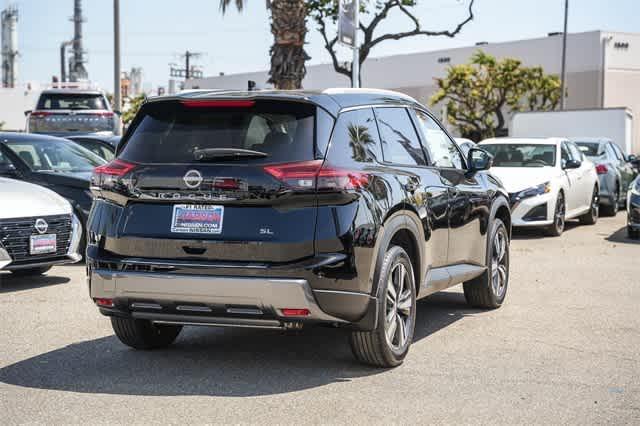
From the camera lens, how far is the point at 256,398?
5.87 m

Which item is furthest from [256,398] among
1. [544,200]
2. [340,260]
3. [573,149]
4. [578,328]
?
[573,149]

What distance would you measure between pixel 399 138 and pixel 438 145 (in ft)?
2.90

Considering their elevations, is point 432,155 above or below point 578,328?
above

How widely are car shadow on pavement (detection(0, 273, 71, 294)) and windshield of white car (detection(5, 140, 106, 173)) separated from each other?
71.4 inches

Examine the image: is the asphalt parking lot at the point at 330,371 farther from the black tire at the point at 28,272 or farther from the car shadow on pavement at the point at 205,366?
the black tire at the point at 28,272

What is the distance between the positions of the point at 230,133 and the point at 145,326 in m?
1.72

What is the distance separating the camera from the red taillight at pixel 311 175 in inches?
235

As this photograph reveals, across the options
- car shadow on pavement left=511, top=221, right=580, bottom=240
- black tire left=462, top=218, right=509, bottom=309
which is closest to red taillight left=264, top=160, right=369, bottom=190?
black tire left=462, top=218, right=509, bottom=309

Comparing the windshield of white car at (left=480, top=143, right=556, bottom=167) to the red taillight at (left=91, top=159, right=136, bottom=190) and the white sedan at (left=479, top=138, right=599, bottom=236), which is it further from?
the red taillight at (left=91, top=159, right=136, bottom=190)

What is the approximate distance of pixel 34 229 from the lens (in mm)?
10109

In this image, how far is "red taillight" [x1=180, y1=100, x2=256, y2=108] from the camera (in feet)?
20.6

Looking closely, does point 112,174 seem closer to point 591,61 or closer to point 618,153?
point 618,153

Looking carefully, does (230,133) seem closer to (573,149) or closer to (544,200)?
(544,200)

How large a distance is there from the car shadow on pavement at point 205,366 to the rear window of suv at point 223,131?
4.52 ft
